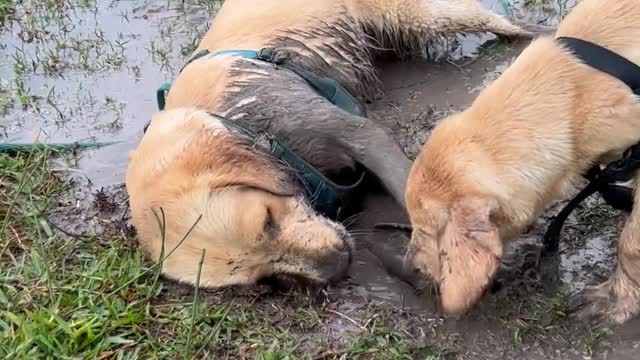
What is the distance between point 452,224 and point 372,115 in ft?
7.19

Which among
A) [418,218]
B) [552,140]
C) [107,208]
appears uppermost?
[552,140]

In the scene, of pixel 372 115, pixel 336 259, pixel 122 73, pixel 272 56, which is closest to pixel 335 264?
pixel 336 259

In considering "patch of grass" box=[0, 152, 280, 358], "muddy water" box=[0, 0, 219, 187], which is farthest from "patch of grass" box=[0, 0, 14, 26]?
"patch of grass" box=[0, 152, 280, 358]

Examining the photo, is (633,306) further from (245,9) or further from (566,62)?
(245,9)

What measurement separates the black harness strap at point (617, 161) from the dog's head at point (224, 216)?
1.17 meters

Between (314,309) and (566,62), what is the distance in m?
1.53

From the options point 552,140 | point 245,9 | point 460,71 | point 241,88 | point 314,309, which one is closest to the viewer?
point 552,140

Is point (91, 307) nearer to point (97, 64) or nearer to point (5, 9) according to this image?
point (97, 64)

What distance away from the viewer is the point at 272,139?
4.57 metres

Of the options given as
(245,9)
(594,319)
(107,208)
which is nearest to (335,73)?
(245,9)

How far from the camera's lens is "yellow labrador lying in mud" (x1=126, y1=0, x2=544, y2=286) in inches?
162

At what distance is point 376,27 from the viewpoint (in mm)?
6172

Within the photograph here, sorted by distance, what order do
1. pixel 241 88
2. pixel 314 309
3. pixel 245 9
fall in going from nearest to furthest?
pixel 314 309, pixel 241 88, pixel 245 9

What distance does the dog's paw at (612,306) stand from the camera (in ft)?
12.9
